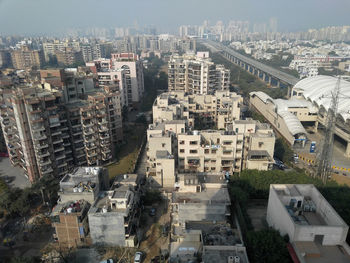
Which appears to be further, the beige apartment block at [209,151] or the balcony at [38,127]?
the beige apartment block at [209,151]

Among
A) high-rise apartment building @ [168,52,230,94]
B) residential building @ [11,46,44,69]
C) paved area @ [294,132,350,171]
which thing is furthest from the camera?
residential building @ [11,46,44,69]

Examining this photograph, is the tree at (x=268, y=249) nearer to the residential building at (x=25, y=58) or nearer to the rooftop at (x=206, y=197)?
the rooftop at (x=206, y=197)

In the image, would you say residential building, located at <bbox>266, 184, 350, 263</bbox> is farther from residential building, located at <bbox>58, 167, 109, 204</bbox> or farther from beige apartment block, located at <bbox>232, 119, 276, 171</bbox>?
residential building, located at <bbox>58, 167, 109, 204</bbox>

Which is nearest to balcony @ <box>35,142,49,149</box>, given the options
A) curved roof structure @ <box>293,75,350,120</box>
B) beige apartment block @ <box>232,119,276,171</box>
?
beige apartment block @ <box>232,119,276,171</box>

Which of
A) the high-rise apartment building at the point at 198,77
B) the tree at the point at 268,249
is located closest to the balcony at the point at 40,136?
the tree at the point at 268,249

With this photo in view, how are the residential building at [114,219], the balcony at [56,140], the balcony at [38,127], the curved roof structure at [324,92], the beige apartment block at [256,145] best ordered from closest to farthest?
1. the residential building at [114,219]
2. the balcony at [38,127]
3. the beige apartment block at [256,145]
4. the balcony at [56,140]
5. the curved roof structure at [324,92]

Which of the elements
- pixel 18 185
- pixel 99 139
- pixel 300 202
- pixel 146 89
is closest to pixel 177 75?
pixel 146 89

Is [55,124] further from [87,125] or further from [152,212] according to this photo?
[152,212]
